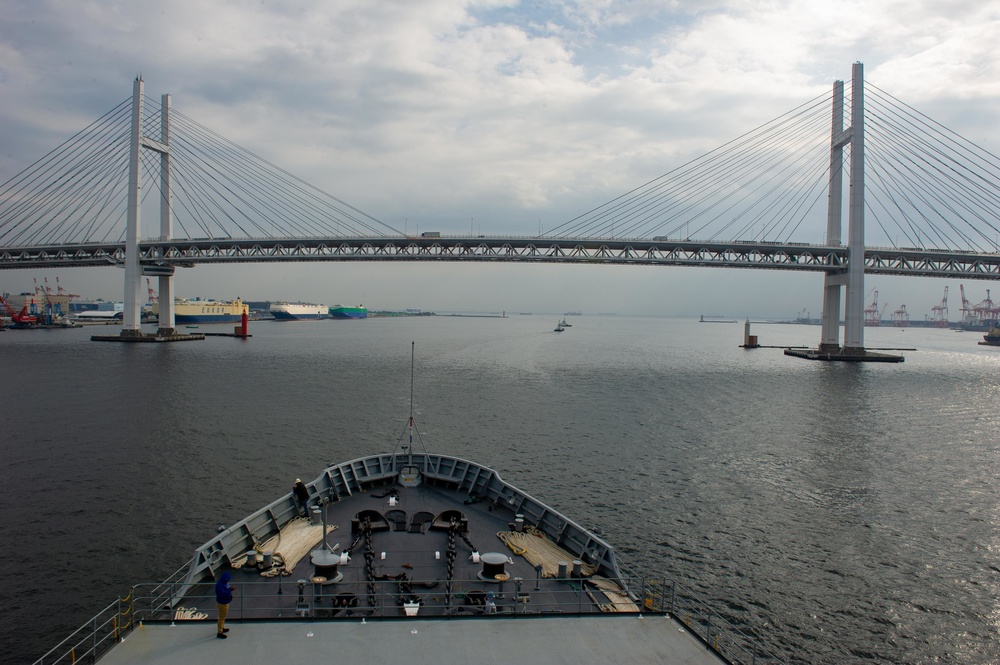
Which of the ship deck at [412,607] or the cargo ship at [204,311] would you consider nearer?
the ship deck at [412,607]

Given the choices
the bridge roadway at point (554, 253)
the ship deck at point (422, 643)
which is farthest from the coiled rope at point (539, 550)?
the bridge roadway at point (554, 253)

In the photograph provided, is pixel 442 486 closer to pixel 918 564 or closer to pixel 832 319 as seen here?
pixel 918 564

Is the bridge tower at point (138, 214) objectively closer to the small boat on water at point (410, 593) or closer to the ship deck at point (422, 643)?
the small boat on water at point (410, 593)

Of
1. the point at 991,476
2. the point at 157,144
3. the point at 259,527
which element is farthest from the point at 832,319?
the point at 157,144

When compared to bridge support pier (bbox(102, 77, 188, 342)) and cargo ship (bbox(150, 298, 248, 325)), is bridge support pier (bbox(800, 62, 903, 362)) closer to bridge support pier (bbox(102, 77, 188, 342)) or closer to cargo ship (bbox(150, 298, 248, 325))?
bridge support pier (bbox(102, 77, 188, 342))

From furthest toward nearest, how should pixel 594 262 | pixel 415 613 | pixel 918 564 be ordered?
pixel 594 262 < pixel 918 564 < pixel 415 613

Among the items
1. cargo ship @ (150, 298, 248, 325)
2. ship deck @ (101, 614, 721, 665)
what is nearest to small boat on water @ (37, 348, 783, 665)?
ship deck @ (101, 614, 721, 665)

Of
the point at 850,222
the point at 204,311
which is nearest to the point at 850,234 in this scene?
the point at 850,222
